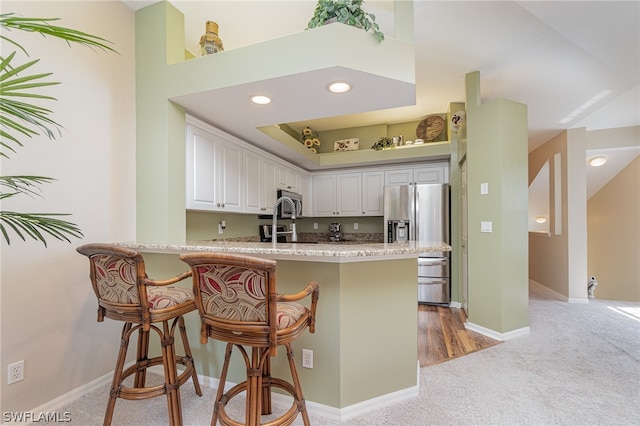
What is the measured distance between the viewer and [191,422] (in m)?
1.75

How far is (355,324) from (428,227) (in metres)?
2.70

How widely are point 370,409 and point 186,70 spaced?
2.70 m

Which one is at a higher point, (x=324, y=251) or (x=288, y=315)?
(x=324, y=251)

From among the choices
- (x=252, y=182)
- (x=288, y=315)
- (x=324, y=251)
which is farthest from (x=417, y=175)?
(x=288, y=315)

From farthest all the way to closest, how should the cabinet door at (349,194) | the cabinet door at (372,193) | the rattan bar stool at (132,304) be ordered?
the cabinet door at (349,194) < the cabinet door at (372,193) < the rattan bar stool at (132,304)

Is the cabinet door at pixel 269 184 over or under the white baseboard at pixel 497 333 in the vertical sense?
over

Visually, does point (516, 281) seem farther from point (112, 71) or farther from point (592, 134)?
point (112, 71)

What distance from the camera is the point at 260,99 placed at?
233 centimetres

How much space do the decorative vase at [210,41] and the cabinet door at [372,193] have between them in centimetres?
305

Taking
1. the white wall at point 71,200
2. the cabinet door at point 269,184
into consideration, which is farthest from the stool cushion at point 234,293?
the cabinet door at point 269,184

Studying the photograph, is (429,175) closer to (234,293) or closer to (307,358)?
(307,358)

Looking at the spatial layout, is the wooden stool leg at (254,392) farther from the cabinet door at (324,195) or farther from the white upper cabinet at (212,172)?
the cabinet door at (324,195)

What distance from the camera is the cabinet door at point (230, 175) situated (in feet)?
9.75

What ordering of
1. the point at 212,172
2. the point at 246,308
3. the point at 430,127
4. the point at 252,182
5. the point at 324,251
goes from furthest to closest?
1. the point at 430,127
2. the point at 252,182
3. the point at 212,172
4. the point at 324,251
5. the point at 246,308
